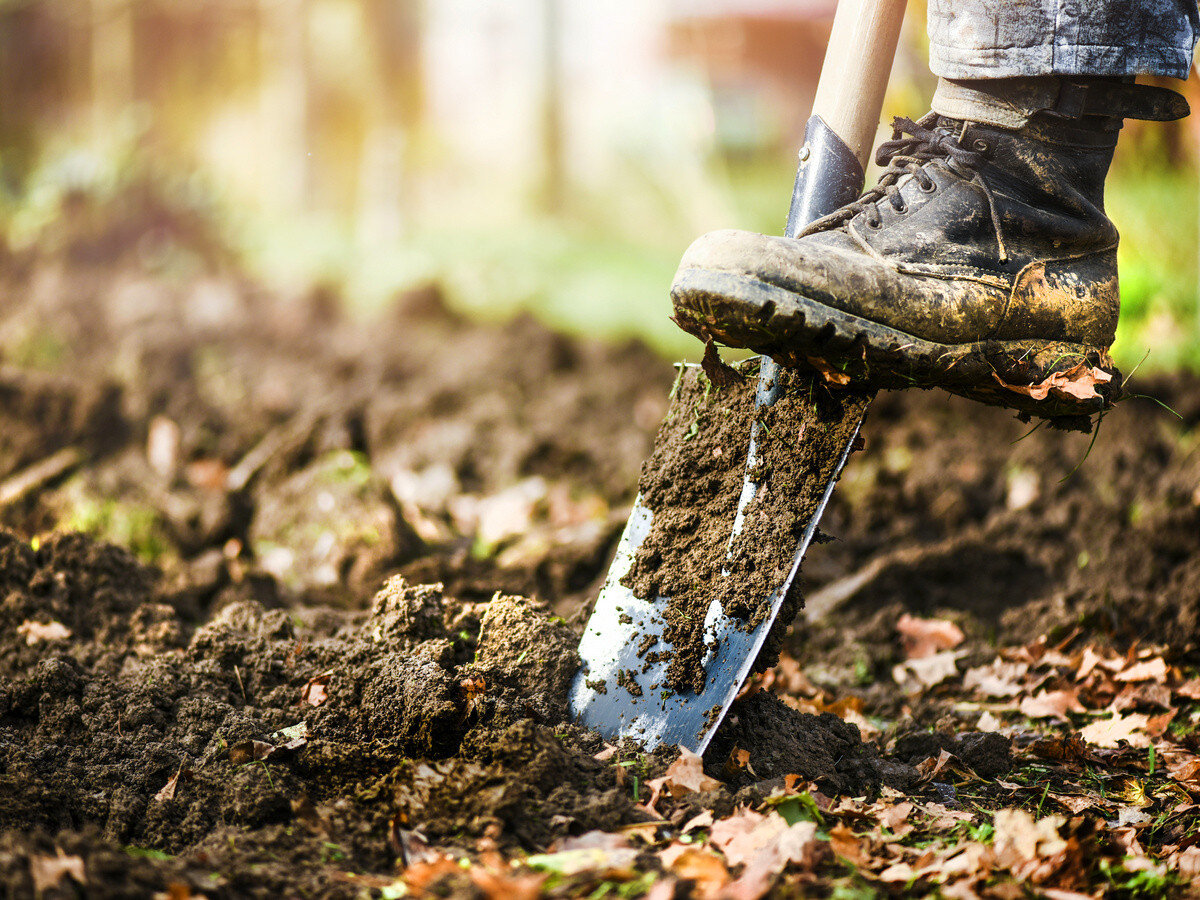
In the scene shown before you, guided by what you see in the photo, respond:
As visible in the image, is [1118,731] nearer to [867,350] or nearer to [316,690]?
[867,350]

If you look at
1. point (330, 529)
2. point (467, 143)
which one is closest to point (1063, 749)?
point (330, 529)

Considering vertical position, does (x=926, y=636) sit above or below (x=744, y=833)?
below

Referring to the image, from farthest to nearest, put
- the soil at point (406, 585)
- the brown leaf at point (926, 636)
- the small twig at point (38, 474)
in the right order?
the small twig at point (38, 474)
the brown leaf at point (926, 636)
the soil at point (406, 585)

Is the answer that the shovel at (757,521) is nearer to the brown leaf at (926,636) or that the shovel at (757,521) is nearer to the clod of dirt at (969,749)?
the clod of dirt at (969,749)

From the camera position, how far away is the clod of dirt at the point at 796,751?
175 cm

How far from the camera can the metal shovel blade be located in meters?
1.78

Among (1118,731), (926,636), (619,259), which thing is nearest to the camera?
(1118,731)

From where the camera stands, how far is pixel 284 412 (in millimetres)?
4250

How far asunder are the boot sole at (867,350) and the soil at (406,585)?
307 millimetres

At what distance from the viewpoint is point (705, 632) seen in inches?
72.4

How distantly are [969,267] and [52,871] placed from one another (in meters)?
1.84

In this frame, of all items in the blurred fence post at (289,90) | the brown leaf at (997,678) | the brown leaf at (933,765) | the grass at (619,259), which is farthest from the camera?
the blurred fence post at (289,90)

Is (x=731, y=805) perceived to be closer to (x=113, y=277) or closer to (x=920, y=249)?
(x=920, y=249)

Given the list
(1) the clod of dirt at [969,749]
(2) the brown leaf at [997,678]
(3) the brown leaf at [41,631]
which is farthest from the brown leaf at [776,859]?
(3) the brown leaf at [41,631]
